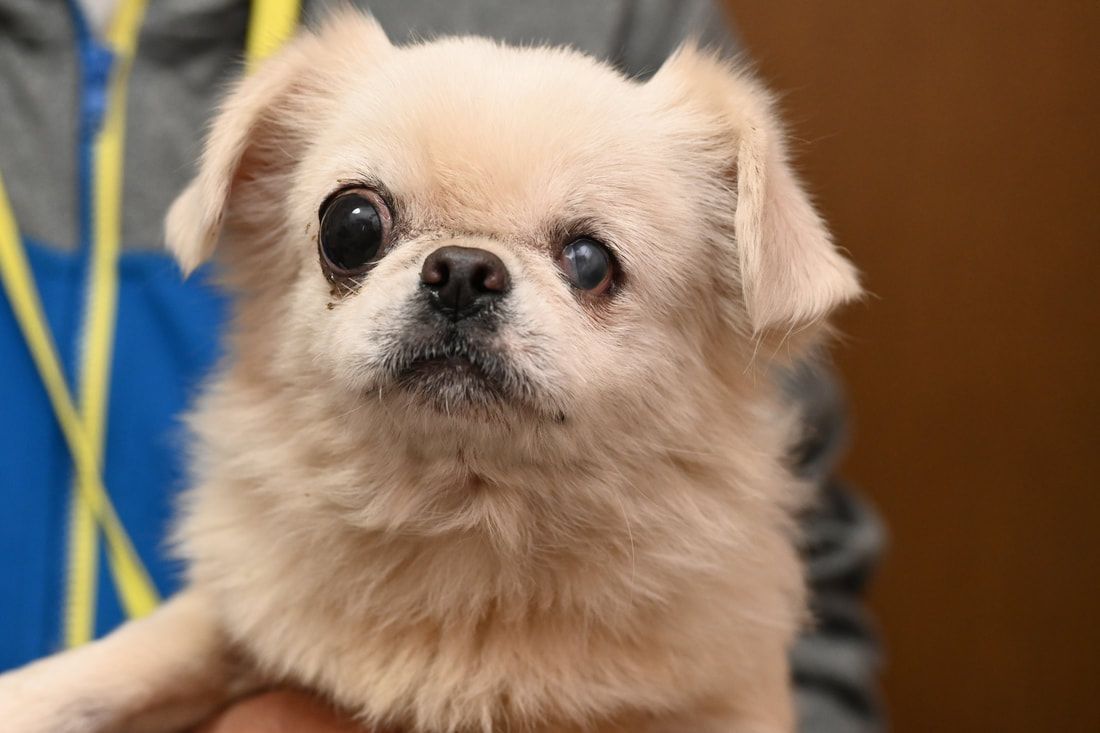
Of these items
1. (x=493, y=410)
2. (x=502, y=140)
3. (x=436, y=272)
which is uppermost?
(x=502, y=140)

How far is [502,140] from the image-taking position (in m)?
0.87

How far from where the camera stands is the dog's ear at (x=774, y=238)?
0.89 m

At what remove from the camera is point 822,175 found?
2.01 meters

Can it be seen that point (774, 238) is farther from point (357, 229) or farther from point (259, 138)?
point (259, 138)

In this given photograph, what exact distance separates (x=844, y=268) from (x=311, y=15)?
87 centimetres

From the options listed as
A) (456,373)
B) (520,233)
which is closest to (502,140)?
(520,233)

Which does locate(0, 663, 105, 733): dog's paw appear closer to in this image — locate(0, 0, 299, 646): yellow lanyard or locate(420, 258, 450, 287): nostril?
locate(0, 0, 299, 646): yellow lanyard

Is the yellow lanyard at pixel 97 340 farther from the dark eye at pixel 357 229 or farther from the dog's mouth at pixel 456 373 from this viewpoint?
the dog's mouth at pixel 456 373

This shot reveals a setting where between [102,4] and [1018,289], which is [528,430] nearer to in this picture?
[102,4]

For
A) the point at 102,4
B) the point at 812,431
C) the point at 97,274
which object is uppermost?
the point at 102,4

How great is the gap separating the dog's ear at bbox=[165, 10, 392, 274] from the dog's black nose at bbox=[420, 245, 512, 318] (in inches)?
12.7

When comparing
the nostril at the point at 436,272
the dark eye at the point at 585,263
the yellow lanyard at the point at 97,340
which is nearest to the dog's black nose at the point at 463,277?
the nostril at the point at 436,272

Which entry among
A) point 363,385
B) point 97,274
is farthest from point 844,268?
point 97,274

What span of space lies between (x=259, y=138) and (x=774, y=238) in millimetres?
653
